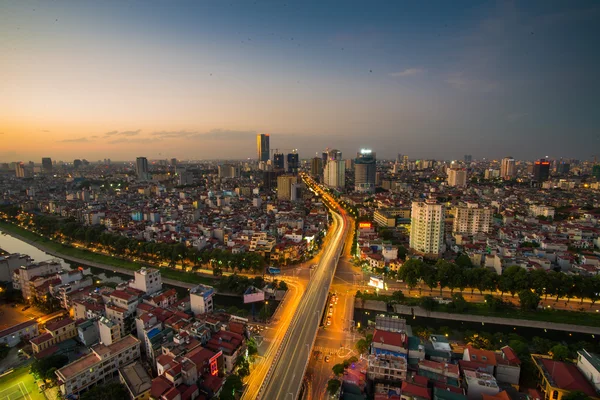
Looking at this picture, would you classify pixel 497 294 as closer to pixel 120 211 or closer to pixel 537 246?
pixel 537 246

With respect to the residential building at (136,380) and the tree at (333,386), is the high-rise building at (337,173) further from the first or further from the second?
the residential building at (136,380)

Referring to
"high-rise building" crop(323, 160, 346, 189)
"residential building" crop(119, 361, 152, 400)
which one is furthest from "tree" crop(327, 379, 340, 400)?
"high-rise building" crop(323, 160, 346, 189)

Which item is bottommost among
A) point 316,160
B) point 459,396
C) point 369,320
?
point 369,320

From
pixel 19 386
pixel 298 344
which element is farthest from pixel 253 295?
pixel 19 386

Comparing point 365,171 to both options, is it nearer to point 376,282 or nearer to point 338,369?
point 376,282

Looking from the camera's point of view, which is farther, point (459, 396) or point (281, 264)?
point (281, 264)

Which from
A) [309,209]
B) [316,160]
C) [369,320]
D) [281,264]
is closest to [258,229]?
[281,264]
